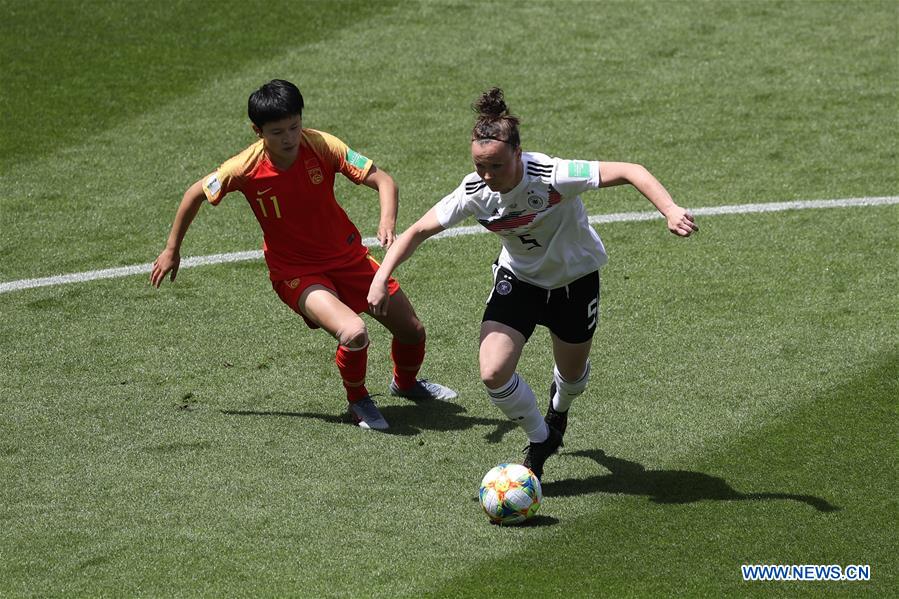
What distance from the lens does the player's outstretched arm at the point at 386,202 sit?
834 cm

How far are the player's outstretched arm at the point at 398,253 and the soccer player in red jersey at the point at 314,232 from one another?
847mm

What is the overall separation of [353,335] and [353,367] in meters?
Answer: 0.39

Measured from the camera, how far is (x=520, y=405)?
7.61 m

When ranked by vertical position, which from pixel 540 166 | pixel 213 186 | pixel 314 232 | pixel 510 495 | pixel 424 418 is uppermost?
pixel 540 166

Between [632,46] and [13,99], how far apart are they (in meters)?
7.24

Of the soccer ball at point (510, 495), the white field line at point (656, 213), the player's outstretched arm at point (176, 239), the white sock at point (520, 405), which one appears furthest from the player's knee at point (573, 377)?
the white field line at point (656, 213)

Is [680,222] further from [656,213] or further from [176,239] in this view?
[656,213]

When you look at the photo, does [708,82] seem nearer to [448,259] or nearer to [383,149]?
[383,149]

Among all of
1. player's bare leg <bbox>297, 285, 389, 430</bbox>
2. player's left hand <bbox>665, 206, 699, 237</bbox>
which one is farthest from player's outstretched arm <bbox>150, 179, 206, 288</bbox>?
player's left hand <bbox>665, 206, 699, 237</bbox>

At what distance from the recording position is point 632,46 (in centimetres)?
1582

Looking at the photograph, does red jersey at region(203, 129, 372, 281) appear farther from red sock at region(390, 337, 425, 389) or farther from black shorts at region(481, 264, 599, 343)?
black shorts at region(481, 264, 599, 343)

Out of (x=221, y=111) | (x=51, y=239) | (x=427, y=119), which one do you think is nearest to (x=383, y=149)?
(x=427, y=119)

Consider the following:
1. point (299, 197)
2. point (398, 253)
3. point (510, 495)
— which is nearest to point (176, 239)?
point (299, 197)

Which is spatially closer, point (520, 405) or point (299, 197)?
point (520, 405)
